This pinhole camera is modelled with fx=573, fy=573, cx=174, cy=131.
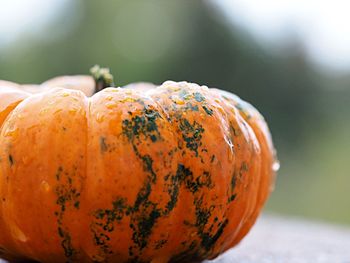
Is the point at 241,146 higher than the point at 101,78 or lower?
lower

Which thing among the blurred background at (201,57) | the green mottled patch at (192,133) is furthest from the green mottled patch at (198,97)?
the blurred background at (201,57)

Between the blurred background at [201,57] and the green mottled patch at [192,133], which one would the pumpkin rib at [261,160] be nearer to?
the green mottled patch at [192,133]

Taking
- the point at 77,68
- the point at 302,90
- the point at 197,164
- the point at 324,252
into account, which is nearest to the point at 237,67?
the point at 302,90

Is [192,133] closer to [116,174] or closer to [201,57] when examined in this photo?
[116,174]

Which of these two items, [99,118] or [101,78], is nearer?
[99,118]

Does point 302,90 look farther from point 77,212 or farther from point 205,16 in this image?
point 77,212

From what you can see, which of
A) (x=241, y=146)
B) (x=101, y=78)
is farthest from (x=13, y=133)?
(x=241, y=146)

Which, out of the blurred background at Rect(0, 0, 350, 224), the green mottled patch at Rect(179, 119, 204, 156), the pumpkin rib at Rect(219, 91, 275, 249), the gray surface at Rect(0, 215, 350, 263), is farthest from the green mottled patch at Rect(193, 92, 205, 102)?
the blurred background at Rect(0, 0, 350, 224)
